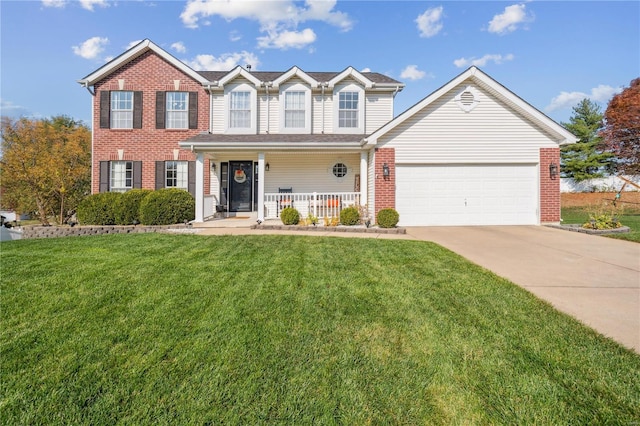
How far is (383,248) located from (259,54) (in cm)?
1455

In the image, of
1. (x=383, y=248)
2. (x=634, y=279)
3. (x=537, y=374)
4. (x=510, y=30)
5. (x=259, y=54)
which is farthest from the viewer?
(x=259, y=54)

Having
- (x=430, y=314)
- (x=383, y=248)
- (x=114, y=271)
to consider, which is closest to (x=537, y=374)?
(x=430, y=314)

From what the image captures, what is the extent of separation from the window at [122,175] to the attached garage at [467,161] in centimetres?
1037

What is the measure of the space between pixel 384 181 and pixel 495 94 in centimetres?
480

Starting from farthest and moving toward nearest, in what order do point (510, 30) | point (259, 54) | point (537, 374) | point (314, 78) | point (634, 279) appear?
point (259, 54) → point (314, 78) → point (510, 30) → point (634, 279) → point (537, 374)

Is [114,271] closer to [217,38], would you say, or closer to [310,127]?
[310,127]

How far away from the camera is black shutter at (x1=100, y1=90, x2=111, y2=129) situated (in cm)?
1323

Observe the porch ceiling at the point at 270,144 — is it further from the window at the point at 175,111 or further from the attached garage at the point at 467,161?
the window at the point at 175,111

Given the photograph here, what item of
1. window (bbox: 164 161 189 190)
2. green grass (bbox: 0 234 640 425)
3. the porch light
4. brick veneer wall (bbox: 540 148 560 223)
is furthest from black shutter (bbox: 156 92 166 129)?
brick veneer wall (bbox: 540 148 560 223)

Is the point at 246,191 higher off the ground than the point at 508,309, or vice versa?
the point at 246,191

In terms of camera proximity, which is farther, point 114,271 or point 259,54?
point 259,54

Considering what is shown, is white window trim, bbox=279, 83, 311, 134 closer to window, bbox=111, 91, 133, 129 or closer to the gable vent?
the gable vent

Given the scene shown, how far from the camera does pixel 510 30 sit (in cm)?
1159

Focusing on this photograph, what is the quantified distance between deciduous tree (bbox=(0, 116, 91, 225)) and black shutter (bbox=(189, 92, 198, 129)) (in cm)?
609
